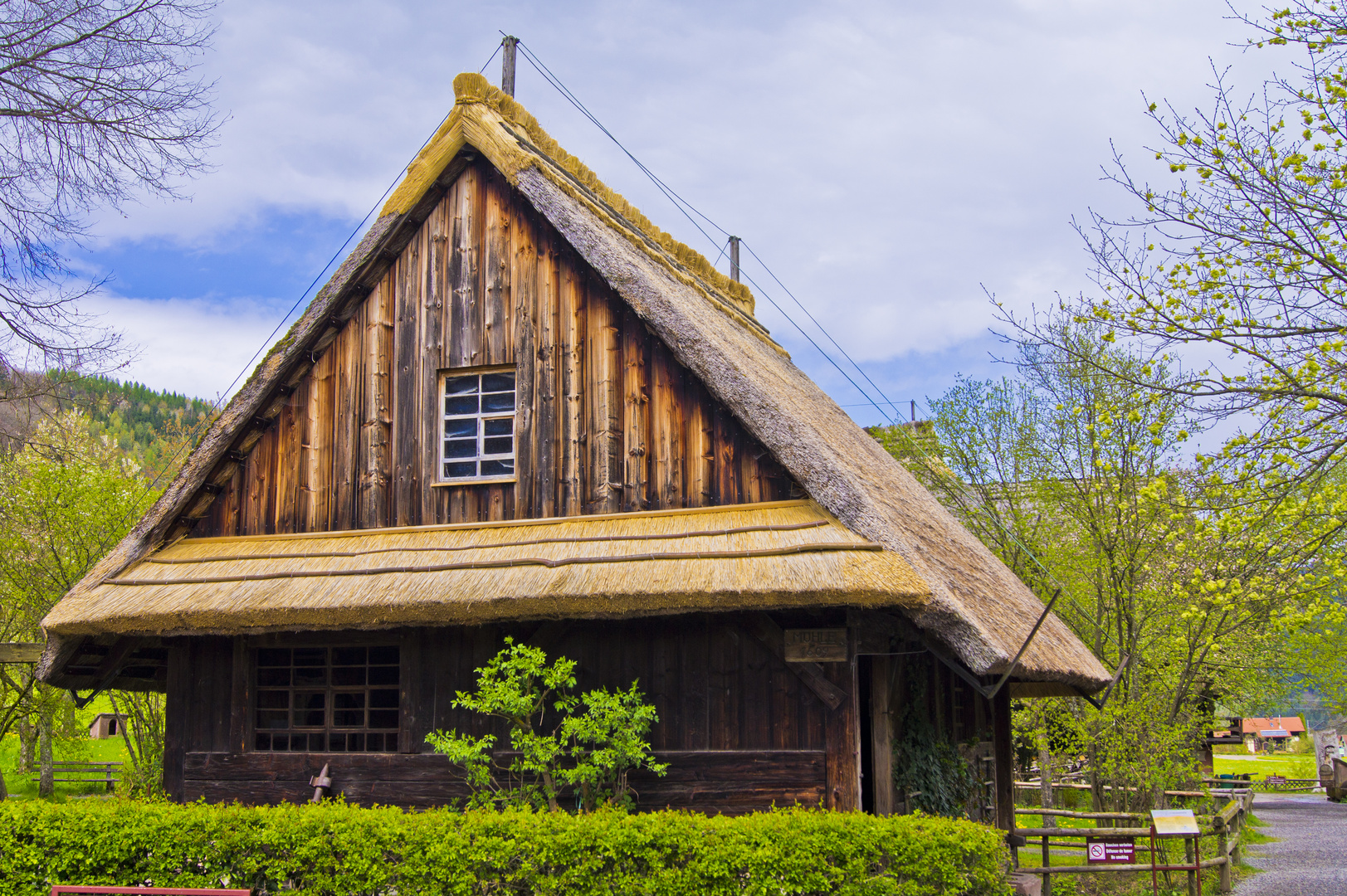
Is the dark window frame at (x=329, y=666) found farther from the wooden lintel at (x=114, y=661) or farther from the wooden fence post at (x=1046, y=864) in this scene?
the wooden fence post at (x=1046, y=864)

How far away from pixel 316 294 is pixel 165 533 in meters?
3.07

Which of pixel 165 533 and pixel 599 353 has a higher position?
pixel 599 353

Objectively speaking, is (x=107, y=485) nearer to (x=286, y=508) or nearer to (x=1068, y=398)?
(x=286, y=508)

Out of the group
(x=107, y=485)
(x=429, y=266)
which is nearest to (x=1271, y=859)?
(x=429, y=266)

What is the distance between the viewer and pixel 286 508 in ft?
37.8

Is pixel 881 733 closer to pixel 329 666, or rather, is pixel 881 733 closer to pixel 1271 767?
pixel 329 666

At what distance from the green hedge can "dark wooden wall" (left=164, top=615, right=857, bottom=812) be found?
0.95m

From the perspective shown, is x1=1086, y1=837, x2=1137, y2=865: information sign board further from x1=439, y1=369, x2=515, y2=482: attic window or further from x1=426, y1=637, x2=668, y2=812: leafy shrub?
x1=439, y1=369, x2=515, y2=482: attic window

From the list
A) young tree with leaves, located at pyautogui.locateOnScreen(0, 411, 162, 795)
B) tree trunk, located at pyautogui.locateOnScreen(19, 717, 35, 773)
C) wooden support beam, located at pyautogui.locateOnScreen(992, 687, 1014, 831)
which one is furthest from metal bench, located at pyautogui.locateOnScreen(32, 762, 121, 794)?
wooden support beam, located at pyautogui.locateOnScreen(992, 687, 1014, 831)

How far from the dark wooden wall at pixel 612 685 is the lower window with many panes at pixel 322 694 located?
0.23 m

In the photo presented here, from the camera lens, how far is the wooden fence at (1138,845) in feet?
43.0

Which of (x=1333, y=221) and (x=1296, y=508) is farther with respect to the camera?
(x=1296, y=508)

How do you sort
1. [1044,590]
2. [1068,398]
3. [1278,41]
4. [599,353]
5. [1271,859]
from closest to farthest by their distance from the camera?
[1278,41] → [599,353] → [1271,859] → [1068,398] → [1044,590]

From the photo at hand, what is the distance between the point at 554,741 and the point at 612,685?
2.74ft
